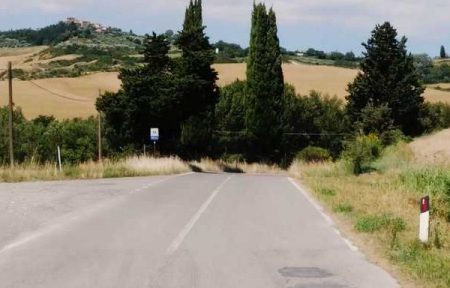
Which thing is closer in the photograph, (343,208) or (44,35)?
(343,208)

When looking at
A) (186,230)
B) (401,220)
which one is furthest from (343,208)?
(186,230)

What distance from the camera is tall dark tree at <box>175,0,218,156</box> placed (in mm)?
50750

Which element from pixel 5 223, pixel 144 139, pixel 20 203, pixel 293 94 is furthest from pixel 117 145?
pixel 5 223

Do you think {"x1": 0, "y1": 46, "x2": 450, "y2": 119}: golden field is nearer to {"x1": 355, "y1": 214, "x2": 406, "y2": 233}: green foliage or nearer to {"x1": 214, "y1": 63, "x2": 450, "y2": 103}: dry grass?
{"x1": 214, "y1": 63, "x2": 450, "y2": 103}: dry grass

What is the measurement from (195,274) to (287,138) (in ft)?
200

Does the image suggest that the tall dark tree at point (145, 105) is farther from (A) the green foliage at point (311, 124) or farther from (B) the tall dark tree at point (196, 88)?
(A) the green foliage at point (311, 124)

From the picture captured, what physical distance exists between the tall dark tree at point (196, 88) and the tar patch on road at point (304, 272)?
40593mm

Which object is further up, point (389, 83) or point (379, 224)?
point (389, 83)

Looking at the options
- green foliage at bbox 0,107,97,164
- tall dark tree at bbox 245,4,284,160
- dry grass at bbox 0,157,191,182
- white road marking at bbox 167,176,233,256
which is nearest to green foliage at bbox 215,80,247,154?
tall dark tree at bbox 245,4,284,160

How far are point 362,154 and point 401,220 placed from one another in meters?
22.8

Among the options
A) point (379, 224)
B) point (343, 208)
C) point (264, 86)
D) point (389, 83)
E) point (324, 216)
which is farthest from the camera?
point (389, 83)

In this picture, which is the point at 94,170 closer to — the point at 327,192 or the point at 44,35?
the point at 327,192

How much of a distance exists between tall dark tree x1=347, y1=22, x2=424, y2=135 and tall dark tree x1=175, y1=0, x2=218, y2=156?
14.7 m

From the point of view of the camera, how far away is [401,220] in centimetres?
1368
